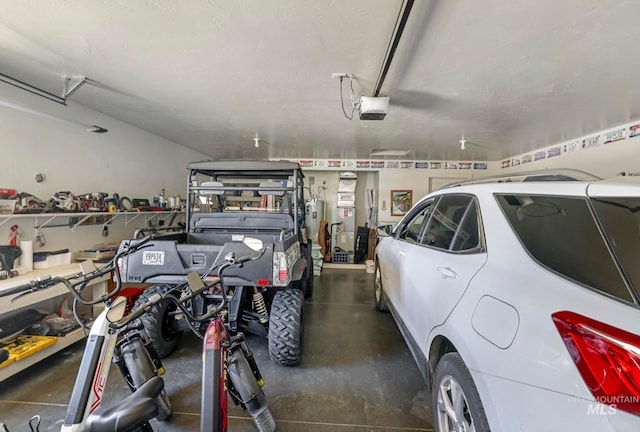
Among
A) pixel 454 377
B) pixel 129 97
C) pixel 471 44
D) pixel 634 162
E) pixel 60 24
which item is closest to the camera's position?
pixel 454 377

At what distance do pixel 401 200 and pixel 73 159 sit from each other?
6.19 m

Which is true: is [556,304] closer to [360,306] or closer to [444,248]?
[444,248]

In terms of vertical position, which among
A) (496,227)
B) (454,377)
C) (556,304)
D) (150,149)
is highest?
(150,149)

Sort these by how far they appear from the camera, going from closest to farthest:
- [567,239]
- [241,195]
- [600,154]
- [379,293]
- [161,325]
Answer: [567,239] < [161,325] < [379,293] < [241,195] < [600,154]

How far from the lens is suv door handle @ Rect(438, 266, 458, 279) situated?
1361 mm

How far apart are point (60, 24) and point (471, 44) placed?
9.75 ft

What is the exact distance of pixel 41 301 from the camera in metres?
2.54

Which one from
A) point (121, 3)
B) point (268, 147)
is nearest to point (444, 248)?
point (121, 3)

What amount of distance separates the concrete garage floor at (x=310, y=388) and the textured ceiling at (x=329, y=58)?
2655 mm

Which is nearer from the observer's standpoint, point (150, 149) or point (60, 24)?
point (60, 24)

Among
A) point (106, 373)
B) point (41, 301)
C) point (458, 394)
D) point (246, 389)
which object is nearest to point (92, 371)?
point (106, 373)

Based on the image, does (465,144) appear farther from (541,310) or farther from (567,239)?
(541,310)

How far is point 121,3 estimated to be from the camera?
64.9 inches

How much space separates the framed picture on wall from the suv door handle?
532 cm
